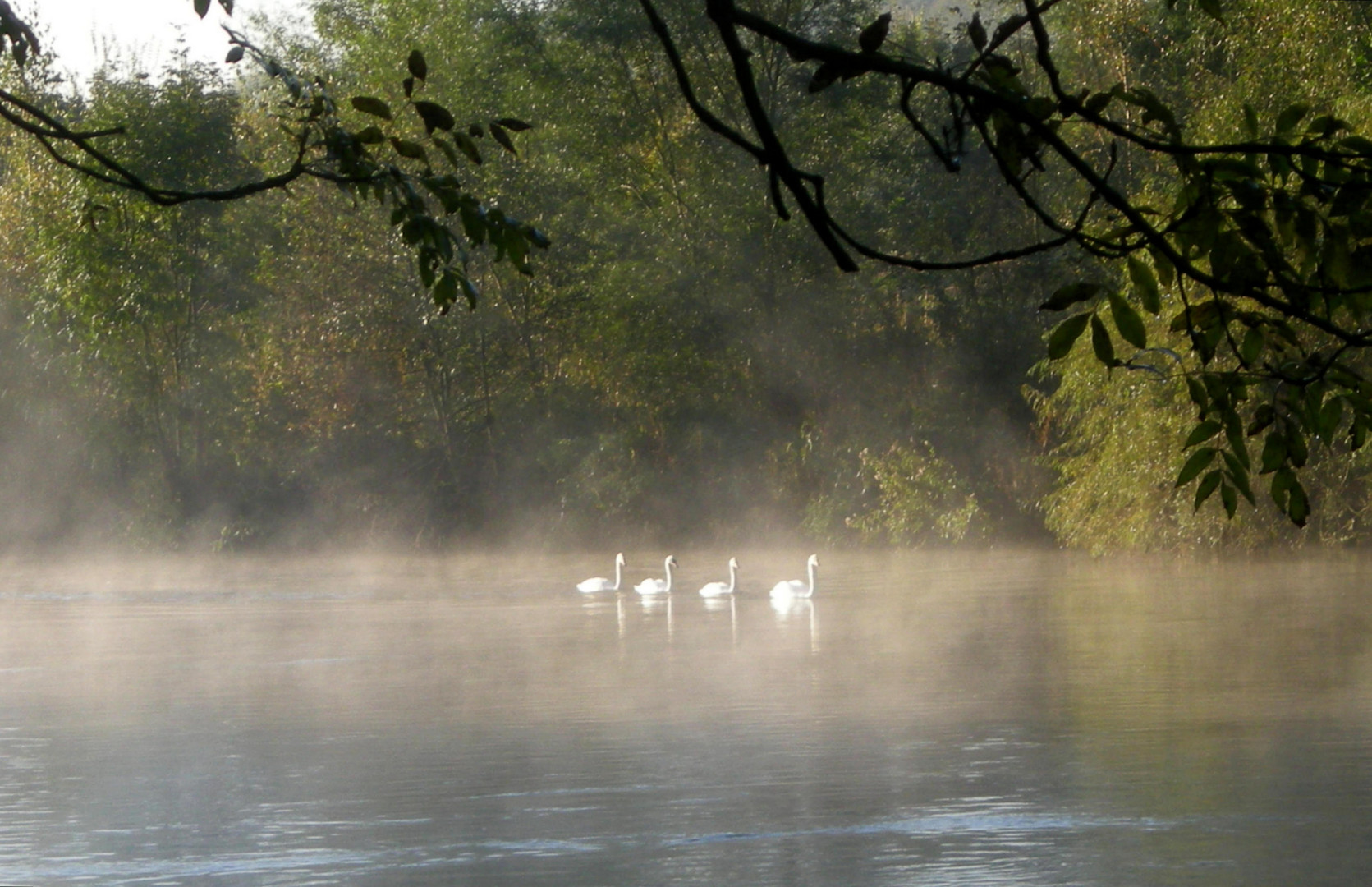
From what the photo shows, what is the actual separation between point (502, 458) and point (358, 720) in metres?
19.2

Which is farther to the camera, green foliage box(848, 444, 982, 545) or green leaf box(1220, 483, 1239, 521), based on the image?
green foliage box(848, 444, 982, 545)

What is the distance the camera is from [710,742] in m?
9.71

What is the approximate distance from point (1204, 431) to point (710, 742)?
7.48 m

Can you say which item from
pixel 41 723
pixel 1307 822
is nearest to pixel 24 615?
pixel 41 723

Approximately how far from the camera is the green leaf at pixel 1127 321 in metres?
2.12

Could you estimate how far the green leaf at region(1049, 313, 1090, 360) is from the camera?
221 centimetres

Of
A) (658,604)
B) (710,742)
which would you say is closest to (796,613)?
(658,604)

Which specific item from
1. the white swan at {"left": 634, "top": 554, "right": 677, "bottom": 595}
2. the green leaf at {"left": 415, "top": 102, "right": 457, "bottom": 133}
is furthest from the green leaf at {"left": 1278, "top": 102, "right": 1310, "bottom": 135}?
the white swan at {"left": 634, "top": 554, "right": 677, "bottom": 595}

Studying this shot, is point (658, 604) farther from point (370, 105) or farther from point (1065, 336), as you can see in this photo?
point (1065, 336)

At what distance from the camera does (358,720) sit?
35.7 ft

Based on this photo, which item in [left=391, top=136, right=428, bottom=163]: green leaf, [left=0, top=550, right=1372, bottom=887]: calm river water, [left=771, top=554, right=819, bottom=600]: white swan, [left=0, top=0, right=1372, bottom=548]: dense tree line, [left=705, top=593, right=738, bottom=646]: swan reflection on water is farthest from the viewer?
[left=0, top=0, right=1372, bottom=548]: dense tree line

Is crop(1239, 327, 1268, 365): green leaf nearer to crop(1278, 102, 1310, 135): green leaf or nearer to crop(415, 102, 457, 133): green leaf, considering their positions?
crop(1278, 102, 1310, 135): green leaf

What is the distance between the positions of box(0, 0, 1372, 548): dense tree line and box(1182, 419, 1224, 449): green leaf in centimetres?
2322

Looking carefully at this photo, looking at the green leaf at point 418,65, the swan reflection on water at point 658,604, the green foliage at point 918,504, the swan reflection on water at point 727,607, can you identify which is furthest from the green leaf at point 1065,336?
the green foliage at point 918,504
